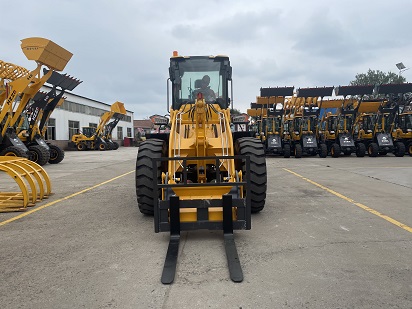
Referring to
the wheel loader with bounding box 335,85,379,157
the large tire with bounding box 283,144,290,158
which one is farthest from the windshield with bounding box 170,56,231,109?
the wheel loader with bounding box 335,85,379,157

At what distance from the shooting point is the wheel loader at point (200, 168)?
4480 mm

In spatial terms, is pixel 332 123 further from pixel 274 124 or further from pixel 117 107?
pixel 117 107

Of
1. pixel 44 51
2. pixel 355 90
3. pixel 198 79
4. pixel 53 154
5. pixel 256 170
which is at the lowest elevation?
pixel 53 154

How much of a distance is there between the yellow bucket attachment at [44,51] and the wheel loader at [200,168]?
8.60 metres

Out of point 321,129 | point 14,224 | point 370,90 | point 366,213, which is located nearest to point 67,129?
point 321,129

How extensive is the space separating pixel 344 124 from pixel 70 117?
33.8 m

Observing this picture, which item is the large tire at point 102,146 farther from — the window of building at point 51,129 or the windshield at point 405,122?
the windshield at point 405,122

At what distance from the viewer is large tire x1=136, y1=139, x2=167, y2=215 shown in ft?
18.2

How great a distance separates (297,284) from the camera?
3270 millimetres

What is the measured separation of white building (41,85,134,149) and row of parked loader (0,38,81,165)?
20424 millimetres

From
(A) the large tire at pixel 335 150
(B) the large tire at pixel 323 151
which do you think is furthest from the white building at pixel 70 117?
(A) the large tire at pixel 335 150

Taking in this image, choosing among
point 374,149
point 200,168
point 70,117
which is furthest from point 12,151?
point 70,117

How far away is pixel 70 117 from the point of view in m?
42.0

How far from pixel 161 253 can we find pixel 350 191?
19.7 feet
